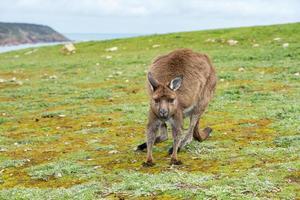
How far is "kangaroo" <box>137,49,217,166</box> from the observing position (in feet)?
39.1

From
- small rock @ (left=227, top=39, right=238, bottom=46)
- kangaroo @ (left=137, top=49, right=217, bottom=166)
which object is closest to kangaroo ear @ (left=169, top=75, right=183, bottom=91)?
kangaroo @ (left=137, top=49, right=217, bottom=166)

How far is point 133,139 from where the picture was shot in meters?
16.0

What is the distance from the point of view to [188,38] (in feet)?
180

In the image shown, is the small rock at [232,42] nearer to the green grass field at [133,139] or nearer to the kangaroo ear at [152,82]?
the green grass field at [133,139]

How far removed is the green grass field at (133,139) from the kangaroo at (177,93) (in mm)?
464

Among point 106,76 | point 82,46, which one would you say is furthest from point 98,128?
point 82,46

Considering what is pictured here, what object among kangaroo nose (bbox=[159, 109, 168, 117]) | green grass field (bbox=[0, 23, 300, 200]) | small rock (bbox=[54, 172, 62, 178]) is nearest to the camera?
green grass field (bbox=[0, 23, 300, 200])

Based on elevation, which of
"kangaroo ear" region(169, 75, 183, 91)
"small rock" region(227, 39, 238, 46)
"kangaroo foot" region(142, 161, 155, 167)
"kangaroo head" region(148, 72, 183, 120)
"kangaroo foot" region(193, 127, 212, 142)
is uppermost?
"kangaroo ear" region(169, 75, 183, 91)

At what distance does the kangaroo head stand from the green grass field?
1.41 meters

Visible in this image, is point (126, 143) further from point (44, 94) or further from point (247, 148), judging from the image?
point (44, 94)

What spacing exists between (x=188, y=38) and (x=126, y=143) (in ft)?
133

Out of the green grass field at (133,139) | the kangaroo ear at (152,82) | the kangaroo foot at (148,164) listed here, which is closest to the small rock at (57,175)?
the green grass field at (133,139)

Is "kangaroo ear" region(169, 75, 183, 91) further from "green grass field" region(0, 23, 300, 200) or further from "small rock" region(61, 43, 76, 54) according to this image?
"small rock" region(61, 43, 76, 54)

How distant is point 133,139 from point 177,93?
3.73 metres
